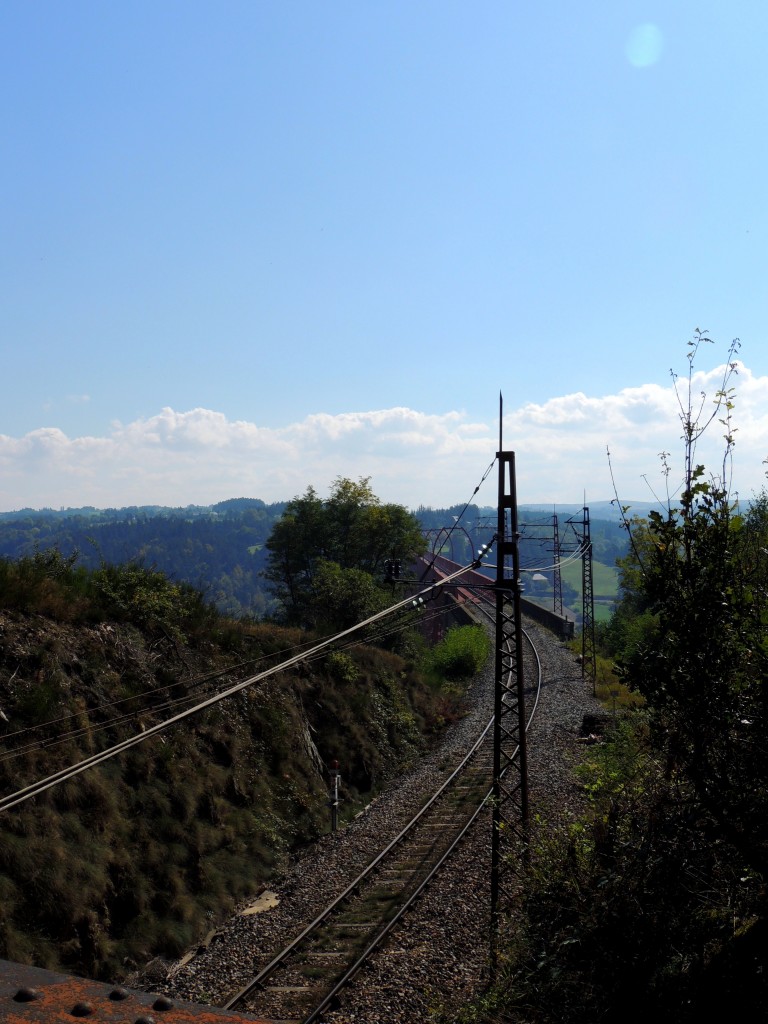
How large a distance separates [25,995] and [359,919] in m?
11.6

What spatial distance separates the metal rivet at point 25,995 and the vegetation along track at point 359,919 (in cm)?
852

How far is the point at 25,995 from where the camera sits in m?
2.42

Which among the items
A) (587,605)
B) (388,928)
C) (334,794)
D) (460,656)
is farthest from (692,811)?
(587,605)

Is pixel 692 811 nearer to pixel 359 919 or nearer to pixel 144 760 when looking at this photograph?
pixel 359 919

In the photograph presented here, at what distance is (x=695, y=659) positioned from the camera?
19.2 ft

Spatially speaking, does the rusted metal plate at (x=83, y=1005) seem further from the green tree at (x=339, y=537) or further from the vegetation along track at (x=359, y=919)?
the green tree at (x=339, y=537)

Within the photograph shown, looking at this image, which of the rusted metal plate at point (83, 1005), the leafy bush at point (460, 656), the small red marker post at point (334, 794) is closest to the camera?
the rusted metal plate at point (83, 1005)

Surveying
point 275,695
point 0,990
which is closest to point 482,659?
point 275,695

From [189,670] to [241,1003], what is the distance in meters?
9.15

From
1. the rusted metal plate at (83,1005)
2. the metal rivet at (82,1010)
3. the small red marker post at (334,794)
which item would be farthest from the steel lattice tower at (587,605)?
the metal rivet at (82,1010)

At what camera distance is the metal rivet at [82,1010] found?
2346mm

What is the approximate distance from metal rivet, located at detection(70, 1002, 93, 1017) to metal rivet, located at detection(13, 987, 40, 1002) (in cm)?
16

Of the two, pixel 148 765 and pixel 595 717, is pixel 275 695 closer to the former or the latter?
pixel 148 765

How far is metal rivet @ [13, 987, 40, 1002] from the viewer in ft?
7.91
